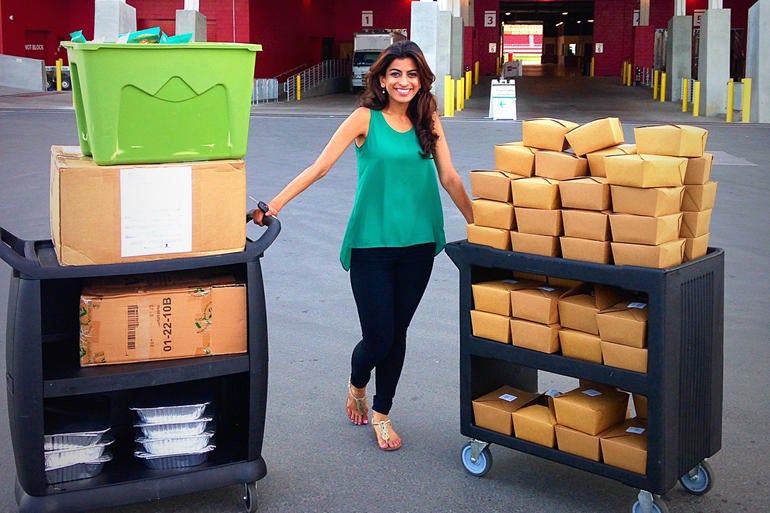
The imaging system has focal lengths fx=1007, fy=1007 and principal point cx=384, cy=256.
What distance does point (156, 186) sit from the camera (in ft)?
12.4

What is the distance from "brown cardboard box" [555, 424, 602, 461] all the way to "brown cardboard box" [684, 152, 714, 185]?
1.09 meters

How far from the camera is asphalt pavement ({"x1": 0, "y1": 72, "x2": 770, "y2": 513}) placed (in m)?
4.20

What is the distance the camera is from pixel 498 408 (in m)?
4.33

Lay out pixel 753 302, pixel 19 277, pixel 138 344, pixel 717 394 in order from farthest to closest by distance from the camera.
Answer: pixel 753 302
pixel 717 394
pixel 138 344
pixel 19 277

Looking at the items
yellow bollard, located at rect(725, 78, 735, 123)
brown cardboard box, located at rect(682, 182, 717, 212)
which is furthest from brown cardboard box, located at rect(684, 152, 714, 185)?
yellow bollard, located at rect(725, 78, 735, 123)

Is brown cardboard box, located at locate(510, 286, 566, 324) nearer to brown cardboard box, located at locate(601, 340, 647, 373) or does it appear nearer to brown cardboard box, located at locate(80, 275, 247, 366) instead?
brown cardboard box, located at locate(601, 340, 647, 373)

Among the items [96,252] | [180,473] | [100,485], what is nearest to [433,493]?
[180,473]

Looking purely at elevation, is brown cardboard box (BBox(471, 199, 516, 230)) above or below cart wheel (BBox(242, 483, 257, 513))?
above

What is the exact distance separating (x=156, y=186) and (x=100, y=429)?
97 centimetres

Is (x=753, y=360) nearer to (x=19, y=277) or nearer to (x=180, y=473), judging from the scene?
(x=180, y=473)

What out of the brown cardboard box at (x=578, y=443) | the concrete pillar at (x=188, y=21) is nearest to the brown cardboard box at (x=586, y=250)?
the brown cardboard box at (x=578, y=443)

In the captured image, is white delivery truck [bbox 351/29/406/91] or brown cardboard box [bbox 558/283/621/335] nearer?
brown cardboard box [bbox 558/283/621/335]

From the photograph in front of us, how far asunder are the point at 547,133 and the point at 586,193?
37 centimetres

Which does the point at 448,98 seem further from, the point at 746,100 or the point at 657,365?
the point at 657,365
